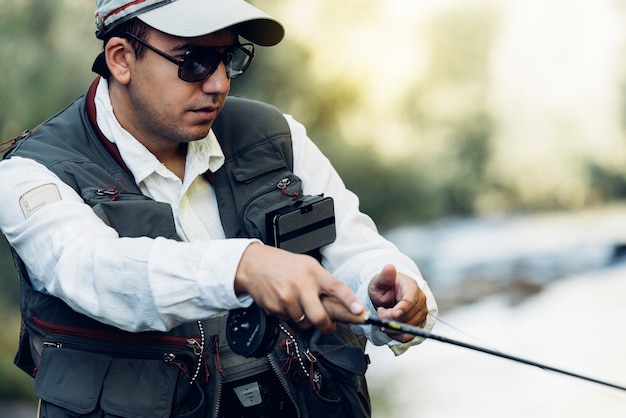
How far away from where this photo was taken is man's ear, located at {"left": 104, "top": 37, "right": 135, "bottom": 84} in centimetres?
228

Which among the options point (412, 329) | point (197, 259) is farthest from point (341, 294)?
point (197, 259)

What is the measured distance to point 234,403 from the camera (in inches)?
87.9

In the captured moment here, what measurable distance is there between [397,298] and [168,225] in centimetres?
53

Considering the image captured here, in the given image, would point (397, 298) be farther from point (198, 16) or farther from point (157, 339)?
point (198, 16)

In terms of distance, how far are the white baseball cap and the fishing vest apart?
0.75 ft

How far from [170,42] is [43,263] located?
24.4 inches

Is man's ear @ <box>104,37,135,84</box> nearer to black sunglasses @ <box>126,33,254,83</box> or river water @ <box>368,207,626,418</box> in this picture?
black sunglasses @ <box>126,33,254,83</box>

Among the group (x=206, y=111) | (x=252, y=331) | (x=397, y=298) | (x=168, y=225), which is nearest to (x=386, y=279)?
(x=397, y=298)

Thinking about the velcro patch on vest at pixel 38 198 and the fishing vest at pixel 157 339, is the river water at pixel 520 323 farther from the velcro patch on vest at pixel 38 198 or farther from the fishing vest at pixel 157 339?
the velcro patch on vest at pixel 38 198

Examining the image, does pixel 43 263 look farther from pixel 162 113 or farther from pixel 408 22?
pixel 408 22

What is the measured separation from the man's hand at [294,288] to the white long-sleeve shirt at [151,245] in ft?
0.17

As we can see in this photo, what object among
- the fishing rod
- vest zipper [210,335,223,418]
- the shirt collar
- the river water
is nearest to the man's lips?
the shirt collar

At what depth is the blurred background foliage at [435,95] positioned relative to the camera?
438 cm

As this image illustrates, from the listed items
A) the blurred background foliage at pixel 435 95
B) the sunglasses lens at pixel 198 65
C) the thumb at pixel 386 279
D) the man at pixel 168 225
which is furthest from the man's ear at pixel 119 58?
the blurred background foliage at pixel 435 95
